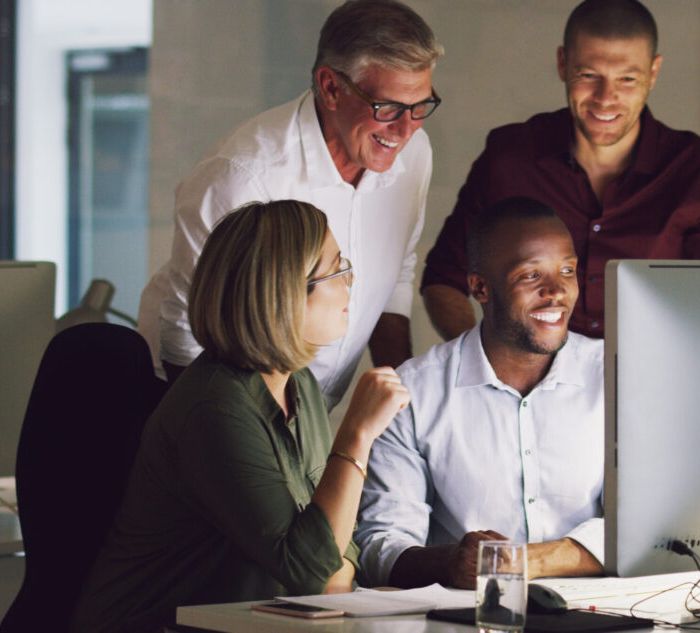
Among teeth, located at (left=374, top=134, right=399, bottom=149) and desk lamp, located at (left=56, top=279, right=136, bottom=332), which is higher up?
teeth, located at (left=374, top=134, right=399, bottom=149)

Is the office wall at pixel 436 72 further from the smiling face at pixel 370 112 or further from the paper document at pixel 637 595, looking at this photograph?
the paper document at pixel 637 595

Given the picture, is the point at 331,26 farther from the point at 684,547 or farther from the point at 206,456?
Result: the point at 684,547

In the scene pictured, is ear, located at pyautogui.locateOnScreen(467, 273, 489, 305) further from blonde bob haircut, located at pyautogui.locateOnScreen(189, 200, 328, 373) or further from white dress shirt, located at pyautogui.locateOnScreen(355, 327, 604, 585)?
blonde bob haircut, located at pyautogui.locateOnScreen(189, 200, 328, 373)

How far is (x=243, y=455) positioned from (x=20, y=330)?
0.93m

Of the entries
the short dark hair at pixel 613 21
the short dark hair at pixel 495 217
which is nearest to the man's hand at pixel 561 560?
the short dark hair at pixel 495 217

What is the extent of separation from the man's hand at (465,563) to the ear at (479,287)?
64 centimetres

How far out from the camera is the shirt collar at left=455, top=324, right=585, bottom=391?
8.65ft

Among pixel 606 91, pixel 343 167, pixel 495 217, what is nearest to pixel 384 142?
pixel 343 167

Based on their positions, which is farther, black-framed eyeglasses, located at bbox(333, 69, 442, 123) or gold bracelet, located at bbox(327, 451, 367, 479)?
black-framed eyeglasses, located at bbox(333, 69, 442, 123)

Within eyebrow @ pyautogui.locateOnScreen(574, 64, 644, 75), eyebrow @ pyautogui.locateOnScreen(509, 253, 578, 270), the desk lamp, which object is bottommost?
the desk lamp

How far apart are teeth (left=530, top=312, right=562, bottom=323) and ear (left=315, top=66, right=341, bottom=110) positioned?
0.59 m

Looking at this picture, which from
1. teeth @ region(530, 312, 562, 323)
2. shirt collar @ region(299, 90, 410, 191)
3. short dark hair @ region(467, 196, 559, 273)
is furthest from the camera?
shirt collar @ region(299, 90, 410, 191)

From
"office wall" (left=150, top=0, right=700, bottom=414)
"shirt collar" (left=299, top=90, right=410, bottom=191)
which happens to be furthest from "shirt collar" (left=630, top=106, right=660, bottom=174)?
"office wall" (left=150, top=0, right=700, bottom=414)

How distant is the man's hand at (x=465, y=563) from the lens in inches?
87.0
